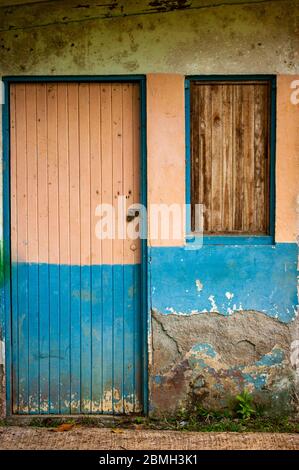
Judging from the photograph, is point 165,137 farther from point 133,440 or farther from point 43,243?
point 133,440

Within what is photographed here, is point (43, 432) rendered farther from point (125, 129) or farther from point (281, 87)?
point (281, 87)

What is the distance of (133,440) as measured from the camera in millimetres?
5109

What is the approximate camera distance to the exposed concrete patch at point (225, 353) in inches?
→ 213

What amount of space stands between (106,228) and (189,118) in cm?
107

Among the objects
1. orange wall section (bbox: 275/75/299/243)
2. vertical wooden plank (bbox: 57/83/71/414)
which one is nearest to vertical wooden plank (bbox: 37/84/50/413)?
vertical wooden plank (bbox: 57/83/71/414)

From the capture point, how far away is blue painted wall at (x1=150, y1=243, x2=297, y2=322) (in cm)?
538

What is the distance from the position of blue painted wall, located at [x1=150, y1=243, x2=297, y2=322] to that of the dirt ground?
0.94 m

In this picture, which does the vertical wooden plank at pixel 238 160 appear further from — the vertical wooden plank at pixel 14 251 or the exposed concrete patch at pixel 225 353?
the vertical wooden plank at pixel 14 251

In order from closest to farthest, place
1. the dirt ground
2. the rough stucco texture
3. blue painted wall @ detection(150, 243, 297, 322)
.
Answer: the dirt ground, the rough stucco texture, blue painted wall @ detection(150, 243, 297, 322)

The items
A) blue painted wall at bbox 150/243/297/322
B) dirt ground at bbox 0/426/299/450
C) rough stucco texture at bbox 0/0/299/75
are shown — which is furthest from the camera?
blue painted wall at bbox 150/243/297/322

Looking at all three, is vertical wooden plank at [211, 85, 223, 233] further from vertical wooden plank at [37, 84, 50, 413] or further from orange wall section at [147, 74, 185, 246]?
vertical wooden plank at [37, 84, 50, 413]

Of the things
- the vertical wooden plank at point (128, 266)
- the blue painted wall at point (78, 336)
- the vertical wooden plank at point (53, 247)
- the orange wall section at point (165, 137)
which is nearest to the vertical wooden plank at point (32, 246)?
the blue painted wall at point (78, 336)
